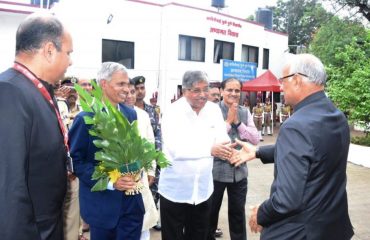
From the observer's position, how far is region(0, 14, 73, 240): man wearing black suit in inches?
62.6

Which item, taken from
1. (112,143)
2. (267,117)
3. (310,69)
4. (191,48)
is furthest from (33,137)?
(191,48)

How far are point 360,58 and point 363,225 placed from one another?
782 cm

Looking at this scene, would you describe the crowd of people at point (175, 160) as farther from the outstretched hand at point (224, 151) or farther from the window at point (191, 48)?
the window at point (191, 48)

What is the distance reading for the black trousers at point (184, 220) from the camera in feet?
12.5

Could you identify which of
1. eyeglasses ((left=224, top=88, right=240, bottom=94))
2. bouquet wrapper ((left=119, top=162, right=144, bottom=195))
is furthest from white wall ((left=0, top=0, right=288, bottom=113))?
bouquet wrapper ((left=119, top=162, right=144, bottom=195))

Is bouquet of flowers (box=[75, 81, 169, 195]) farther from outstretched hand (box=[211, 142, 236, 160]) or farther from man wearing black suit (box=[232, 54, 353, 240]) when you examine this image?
outstretched hand (box=[211, 142, 236, 160])

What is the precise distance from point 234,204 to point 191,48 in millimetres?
17308

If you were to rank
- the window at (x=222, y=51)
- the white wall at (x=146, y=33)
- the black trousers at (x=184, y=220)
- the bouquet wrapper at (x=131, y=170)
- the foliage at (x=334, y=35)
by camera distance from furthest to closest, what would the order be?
the window at (x=222, y=51), the foliage at (x=334, y=35), the white wall at (x=146, y=33), the black trousers at (x=184, y=220), the bouquet wrapper at (x=131, y=170)

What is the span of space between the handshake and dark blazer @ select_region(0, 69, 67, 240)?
1911 mm

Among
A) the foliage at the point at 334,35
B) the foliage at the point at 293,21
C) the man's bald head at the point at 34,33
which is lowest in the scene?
the man's bald head at the point at 34,33

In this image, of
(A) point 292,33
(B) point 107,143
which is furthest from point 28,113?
(A) point 292,33

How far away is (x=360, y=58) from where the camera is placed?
1180 cm

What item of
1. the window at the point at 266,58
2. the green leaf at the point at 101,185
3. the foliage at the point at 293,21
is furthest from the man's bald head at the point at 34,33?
the foliage at the point at 293,21

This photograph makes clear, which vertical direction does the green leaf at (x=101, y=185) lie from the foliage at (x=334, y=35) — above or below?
below
